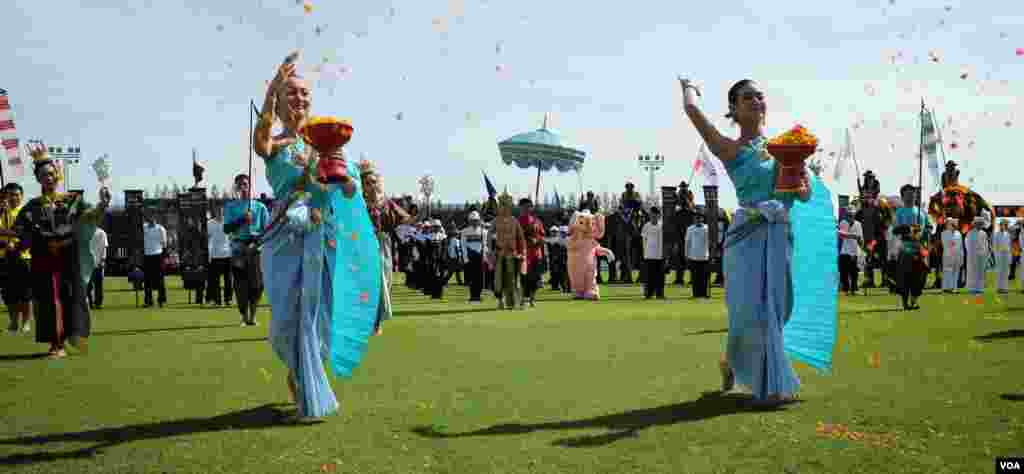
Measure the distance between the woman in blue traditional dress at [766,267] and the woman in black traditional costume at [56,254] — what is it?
691 centimetres

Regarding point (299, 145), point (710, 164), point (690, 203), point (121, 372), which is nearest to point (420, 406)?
point (299, 145)

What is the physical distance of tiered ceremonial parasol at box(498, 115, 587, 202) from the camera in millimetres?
34000

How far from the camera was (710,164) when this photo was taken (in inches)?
1117

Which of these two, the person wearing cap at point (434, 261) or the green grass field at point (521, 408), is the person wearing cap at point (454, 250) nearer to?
the person wearing cap at point (434, 261)

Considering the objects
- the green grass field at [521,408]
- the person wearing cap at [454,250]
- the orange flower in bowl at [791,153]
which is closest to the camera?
the green grass field at [521,408]

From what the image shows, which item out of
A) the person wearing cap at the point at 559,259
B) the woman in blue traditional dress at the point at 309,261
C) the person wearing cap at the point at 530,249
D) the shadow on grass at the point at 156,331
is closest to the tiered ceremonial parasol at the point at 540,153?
the person wearing cap at the point at 559,259

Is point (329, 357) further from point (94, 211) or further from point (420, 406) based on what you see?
point (94, 211)

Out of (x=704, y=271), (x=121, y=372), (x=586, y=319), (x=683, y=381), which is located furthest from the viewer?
(x=704, y=271)

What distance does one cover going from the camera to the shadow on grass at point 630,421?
224 inches

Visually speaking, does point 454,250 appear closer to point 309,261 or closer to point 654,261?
point 654,261

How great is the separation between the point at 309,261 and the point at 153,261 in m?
14.6

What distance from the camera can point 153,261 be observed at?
19641 millimetres

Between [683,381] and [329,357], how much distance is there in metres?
3.01

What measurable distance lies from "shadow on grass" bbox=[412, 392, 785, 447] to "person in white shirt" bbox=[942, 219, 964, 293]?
1592 cm
